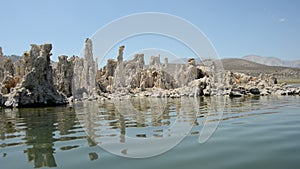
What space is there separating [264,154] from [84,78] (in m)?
57.3

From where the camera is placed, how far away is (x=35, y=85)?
38.1m

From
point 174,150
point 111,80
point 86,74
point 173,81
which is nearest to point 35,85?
point 86,74

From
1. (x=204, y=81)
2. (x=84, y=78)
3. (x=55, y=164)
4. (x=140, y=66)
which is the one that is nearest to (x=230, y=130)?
(x=55, y=164)

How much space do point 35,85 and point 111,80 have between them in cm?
3591

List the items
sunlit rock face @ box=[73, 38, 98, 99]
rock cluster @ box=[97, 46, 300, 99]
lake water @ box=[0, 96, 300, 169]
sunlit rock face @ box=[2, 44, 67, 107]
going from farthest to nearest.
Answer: sunlit rock face @ box=[73, 38, 98, 99]
rock cluster @ box=[97, 46, 300, 99]
sunlit rock face @ box=[2, 44, 67, 107]
lake water @ box=[0, 96, 300, 169]

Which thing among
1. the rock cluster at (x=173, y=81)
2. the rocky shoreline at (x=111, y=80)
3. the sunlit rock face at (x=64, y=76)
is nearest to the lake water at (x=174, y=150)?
the rocky shoreline at (x=111, y=80)

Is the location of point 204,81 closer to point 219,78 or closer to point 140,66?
point 219,78

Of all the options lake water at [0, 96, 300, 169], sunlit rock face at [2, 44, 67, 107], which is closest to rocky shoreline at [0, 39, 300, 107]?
sunlit rock face at [2, 44, 67, 107]

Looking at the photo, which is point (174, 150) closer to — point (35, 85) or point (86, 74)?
point (35, 85)

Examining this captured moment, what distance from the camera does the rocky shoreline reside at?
38156 millimetres

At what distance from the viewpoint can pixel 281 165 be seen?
6.78 m

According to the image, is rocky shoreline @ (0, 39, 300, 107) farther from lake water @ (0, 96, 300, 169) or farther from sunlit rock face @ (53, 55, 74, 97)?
lake water @ (0, 96, 300, 169)

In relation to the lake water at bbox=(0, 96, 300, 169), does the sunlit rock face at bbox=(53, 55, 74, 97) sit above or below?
above

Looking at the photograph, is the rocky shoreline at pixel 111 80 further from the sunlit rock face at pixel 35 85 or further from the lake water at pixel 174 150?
the lake water at pixel 174 150
